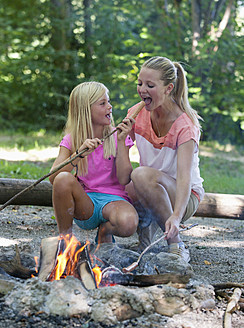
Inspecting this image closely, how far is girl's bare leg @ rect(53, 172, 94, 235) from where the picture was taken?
8.82 feet

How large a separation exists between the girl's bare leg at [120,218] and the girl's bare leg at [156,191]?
0.14 meters

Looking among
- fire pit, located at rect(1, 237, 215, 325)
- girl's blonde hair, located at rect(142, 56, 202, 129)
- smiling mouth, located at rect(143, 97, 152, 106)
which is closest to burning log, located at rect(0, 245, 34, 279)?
fire pit, located at rect(1, 237, 215, 325)

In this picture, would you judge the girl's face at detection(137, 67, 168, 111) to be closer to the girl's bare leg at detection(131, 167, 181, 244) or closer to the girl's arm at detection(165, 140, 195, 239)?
the girl's arm at detection(165, 140, 195, 239)

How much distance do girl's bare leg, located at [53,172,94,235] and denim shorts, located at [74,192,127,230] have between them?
39 millimetres

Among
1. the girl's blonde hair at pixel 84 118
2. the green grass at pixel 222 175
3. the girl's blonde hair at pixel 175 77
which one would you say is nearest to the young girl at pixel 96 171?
the girl's blonde hair at pixel 84 118

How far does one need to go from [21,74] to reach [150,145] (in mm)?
7961

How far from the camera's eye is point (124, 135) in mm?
2898

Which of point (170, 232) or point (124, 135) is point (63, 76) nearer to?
point (124, 135)

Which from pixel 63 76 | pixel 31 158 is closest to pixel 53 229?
pixel 31 158

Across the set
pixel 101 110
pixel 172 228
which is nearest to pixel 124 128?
pixel 101 110

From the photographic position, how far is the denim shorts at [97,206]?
2844 mm

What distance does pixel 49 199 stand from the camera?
3914 mm

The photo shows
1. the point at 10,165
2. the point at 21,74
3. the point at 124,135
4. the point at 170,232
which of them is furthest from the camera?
the point at 21,74

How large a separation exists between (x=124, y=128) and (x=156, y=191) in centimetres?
45
